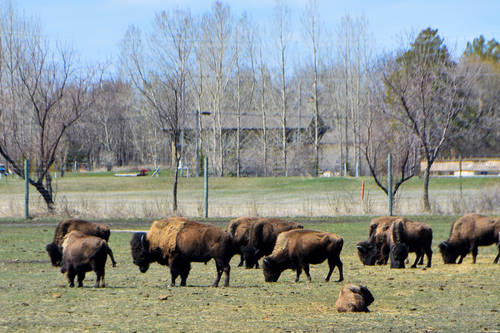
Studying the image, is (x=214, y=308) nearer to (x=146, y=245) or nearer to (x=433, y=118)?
(x=146, y=245)

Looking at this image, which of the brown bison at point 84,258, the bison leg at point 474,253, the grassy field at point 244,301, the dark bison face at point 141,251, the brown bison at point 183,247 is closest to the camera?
the grassy field at point 244,301

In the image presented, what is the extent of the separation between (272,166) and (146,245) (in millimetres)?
51690

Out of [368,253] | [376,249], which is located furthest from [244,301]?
[376,249]

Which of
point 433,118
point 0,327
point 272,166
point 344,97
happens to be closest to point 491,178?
point 433,118

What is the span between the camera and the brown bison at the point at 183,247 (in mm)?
12398

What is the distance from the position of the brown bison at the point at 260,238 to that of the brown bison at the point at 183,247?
2482 millimetres

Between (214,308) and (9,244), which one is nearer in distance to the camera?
(214,308)

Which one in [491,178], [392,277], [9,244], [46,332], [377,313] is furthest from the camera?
[491,178]

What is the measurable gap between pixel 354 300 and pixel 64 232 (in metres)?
6.68

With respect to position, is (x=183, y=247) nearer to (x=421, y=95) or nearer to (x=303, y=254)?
(x=303, y=254)

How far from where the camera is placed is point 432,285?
1261 centimetres

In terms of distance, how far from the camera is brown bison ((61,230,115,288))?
1196 centimetres

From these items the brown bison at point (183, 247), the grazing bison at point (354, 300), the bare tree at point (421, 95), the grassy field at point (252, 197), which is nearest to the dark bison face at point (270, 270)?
the brown bison at point (183, 247)

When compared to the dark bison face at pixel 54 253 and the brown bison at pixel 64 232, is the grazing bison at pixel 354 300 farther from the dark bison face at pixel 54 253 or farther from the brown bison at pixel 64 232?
the dark bison face at pixel 54 253
